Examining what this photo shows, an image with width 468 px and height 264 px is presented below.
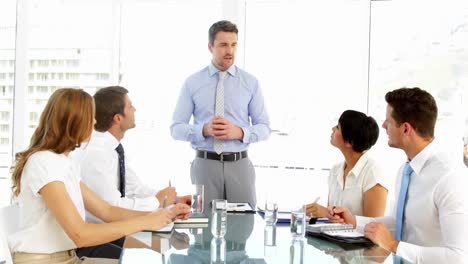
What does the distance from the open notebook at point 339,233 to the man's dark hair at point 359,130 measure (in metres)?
0.61

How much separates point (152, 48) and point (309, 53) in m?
1.45

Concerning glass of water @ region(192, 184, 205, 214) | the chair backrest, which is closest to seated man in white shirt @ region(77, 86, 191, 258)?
glass of water @ region(192, 184, 205, 214)

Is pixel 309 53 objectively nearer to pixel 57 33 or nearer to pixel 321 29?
pixel 321 29

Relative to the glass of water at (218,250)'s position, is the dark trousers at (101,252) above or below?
below

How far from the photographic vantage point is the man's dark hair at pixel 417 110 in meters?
2.33

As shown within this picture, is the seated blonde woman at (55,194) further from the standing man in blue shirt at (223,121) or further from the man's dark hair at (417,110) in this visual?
the standing man in blue shirt at (223,121)

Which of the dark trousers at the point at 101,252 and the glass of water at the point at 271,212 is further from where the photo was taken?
the dark trousers at the point at 101,252

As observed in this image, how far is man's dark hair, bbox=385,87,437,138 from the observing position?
7.65 ft

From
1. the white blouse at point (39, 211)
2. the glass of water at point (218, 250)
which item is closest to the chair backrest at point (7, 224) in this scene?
the white blouse at point (39, 211)

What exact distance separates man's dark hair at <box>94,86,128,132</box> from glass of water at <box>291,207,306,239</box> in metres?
1.27

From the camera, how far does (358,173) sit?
287cm

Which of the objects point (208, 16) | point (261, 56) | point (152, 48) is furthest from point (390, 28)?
point (152, 48)

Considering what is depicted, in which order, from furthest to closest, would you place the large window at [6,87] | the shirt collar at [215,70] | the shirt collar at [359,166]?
the large window at [6,87] → the shirt collar at [215,70] → the shirt collar at [359,166]

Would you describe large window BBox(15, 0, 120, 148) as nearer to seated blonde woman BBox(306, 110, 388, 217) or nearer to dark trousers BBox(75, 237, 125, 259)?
dark trousers BBox(75, 237, 125, 259)
